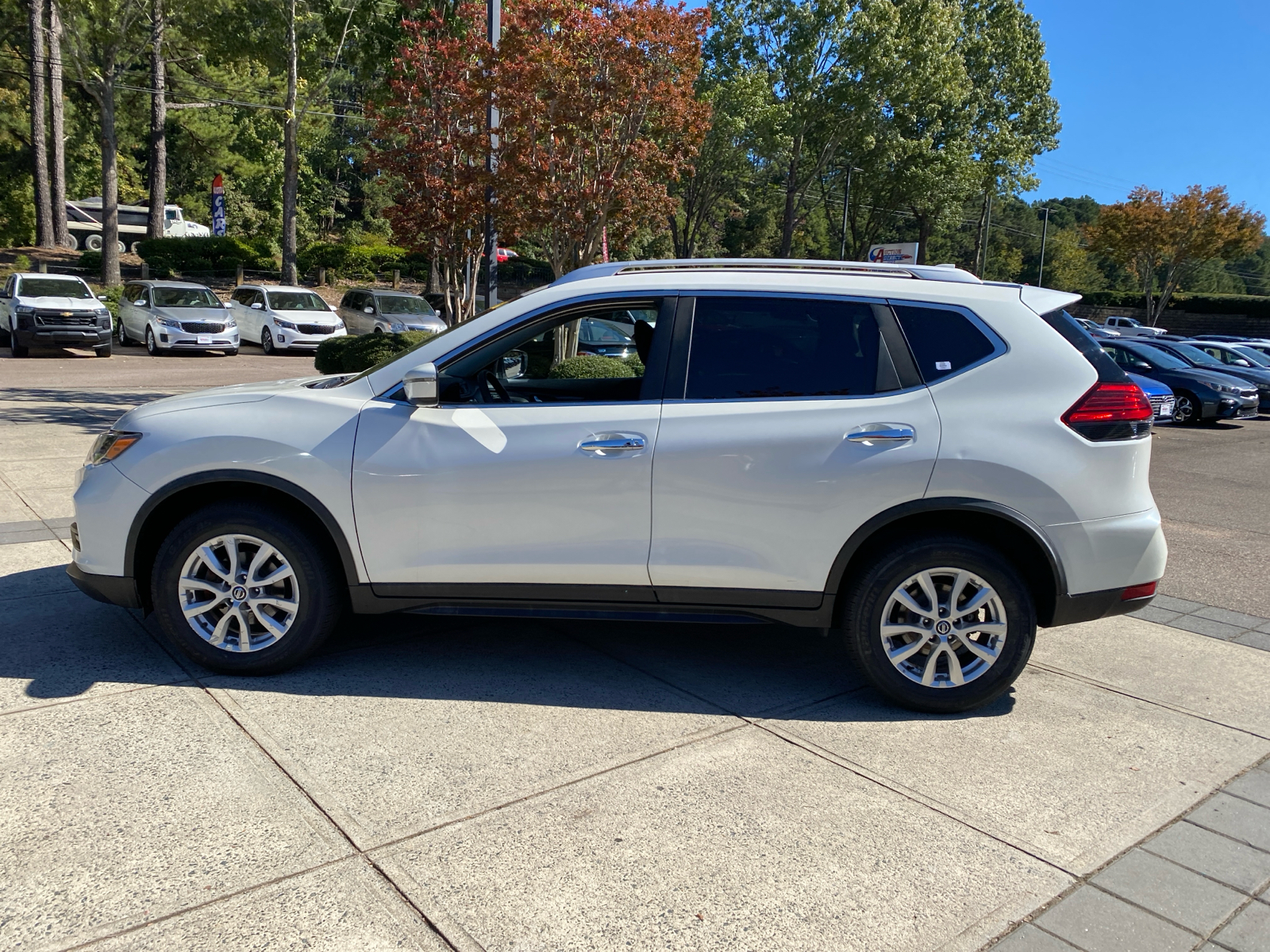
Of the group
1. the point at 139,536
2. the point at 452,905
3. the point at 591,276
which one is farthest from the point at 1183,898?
the point at 139,536

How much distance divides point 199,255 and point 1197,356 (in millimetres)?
31689

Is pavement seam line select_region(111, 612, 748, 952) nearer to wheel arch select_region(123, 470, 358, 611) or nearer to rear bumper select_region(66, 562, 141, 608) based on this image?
rear bumper select_region(66, 562, 141, 608)

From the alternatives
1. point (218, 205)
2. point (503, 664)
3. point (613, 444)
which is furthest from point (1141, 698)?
point (218, 205)

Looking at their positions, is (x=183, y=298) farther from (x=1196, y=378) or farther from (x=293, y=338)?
(x=1196, y=378)

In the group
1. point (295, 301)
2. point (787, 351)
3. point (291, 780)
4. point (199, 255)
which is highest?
point (199, 255)

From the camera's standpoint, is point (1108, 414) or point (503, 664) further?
point (503, 664)

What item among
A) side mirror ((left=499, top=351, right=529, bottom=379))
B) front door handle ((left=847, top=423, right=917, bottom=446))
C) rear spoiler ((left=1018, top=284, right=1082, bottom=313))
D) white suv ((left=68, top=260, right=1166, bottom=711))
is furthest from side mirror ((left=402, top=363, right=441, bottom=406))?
rear spoiler ((left=1018, top=284, right=1082, bottom=313))

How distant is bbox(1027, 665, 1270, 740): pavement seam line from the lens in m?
4.35

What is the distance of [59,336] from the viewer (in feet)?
67.5

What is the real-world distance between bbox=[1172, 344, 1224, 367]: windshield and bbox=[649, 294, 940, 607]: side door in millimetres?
18549

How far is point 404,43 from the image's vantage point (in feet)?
60.5

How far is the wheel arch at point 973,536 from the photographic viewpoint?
Result: 4160mm

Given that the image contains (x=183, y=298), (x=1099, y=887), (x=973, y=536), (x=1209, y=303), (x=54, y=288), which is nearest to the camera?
(x=1099, y=887)

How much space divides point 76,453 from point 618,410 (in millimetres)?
7540
